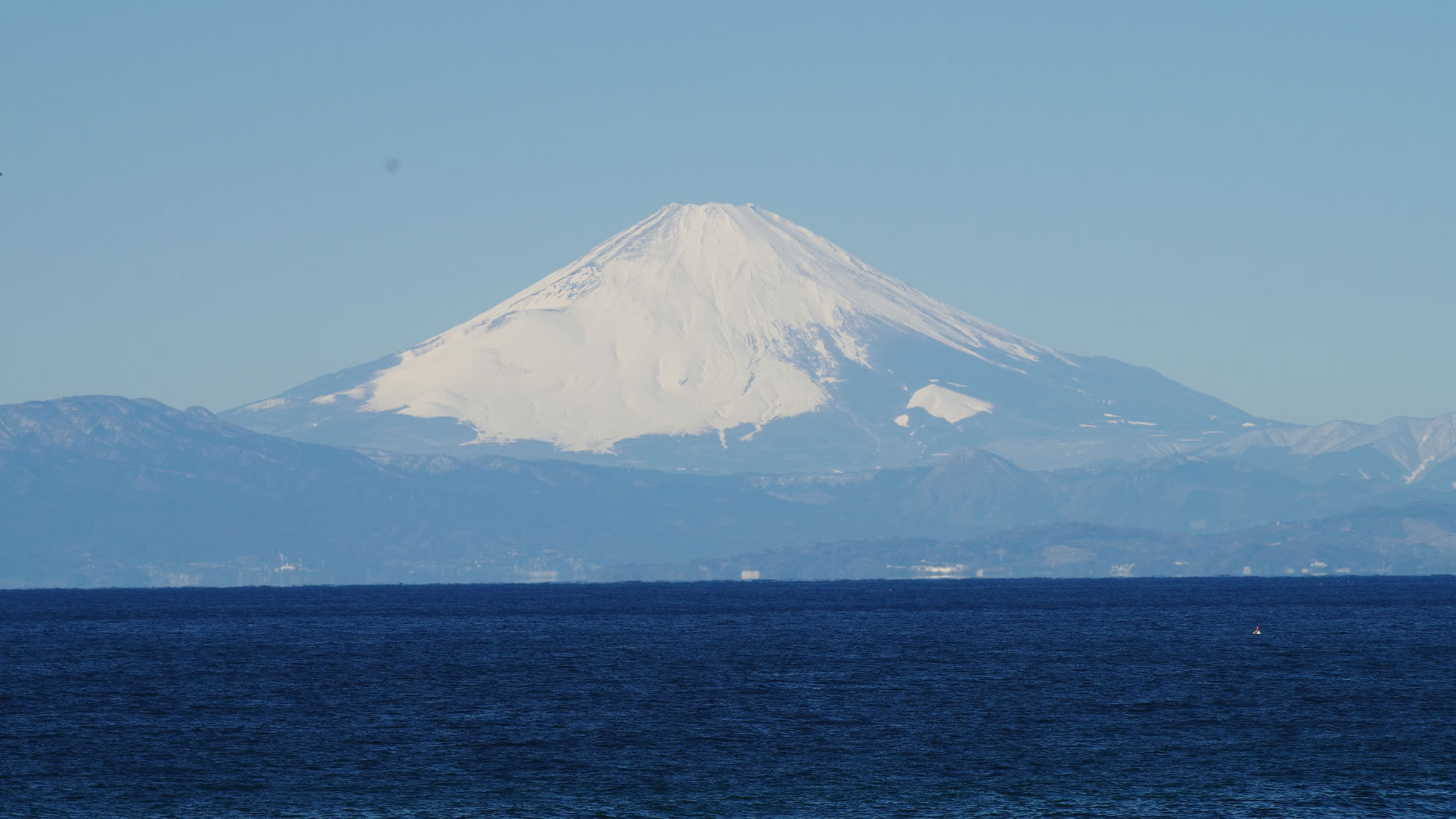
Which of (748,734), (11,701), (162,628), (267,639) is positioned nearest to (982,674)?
(748,734)

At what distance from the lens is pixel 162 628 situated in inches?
7687

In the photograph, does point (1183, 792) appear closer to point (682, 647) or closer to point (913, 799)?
point (913, 799)

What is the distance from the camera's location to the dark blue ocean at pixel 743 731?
64.2 metres

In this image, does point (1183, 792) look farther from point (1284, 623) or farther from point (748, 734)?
point (1284, 623)

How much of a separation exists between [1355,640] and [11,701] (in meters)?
98.6

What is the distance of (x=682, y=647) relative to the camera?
14400cm

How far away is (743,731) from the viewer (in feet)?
272

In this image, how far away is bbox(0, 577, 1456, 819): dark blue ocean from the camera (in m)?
64.2

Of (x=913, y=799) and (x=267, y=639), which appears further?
(x=267, y=639)

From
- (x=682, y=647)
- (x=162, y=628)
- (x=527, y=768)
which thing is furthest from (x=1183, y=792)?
(x=162, y=628)

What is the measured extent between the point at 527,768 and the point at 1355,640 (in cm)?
9388

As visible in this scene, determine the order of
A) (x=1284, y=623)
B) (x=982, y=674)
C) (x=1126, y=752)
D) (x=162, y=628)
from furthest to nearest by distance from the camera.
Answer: (x=162, y=628) < (x=1284, y=623) < (x=982, y=674) < (x=1126, y=752)

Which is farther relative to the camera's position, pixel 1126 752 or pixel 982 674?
pixel 982 674

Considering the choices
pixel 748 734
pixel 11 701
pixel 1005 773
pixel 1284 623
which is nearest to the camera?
pixel 1005 773
